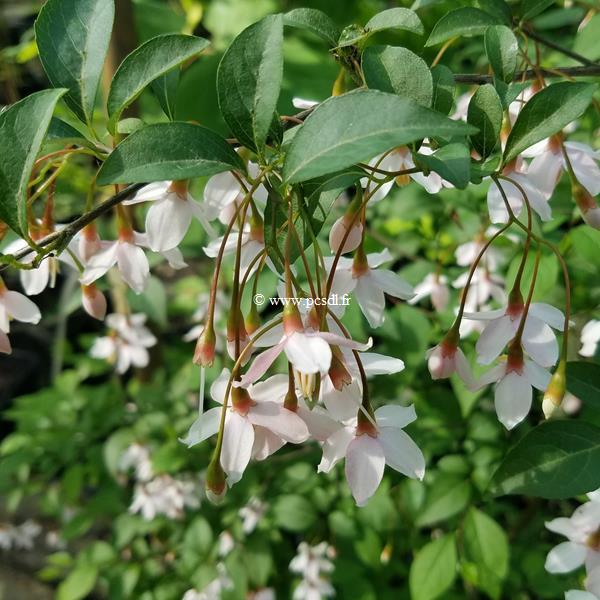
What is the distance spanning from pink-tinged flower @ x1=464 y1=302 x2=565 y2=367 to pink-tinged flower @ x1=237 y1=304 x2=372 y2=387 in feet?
0.55

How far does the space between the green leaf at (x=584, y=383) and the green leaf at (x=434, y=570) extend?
0.56 meters

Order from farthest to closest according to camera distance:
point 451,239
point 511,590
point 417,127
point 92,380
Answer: point 92,380 → point 511,590 → point 451,239 → point 417,127

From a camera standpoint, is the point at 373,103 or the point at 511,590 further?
the point at 511,590

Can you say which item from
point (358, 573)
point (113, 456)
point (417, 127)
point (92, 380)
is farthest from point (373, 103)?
point (92, 380)

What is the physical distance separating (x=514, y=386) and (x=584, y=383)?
0.09 meters

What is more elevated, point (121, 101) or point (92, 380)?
point (121, 101)

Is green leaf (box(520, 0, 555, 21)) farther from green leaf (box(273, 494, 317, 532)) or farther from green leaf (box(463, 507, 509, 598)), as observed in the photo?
green leaf (box(273, 494, 317, 532))

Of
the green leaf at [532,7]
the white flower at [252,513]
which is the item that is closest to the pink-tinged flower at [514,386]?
the green leaf at [532,7]

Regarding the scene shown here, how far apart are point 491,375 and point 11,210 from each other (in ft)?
1.35

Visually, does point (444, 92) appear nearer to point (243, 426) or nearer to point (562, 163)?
point (562, 163)

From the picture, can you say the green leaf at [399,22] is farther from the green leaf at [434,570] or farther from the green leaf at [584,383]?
the green leaf at [434,570]

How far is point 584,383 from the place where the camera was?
0.63m

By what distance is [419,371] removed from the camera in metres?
1.28

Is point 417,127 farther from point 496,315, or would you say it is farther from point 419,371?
point 419,371
